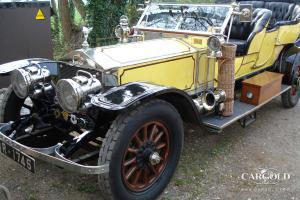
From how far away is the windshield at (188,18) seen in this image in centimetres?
387

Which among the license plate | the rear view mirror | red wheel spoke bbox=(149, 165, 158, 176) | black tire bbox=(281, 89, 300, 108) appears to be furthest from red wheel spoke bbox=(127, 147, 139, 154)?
black tire bbox=(281, 89, 300, 108)

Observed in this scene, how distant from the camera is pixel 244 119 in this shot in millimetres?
4027

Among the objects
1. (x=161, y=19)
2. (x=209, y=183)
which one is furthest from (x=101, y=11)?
(x=209, y=183)

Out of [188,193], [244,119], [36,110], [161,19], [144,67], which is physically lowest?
[188,193]

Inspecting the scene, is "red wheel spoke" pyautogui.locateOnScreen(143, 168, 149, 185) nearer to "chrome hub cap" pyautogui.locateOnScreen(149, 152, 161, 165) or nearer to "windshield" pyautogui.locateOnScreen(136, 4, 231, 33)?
"chrome hub cap" pyautogui.locateOnScreen(149, 152, 161, 165)

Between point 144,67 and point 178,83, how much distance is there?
19.7 inches

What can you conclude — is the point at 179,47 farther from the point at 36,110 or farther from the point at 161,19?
the point at 36,110

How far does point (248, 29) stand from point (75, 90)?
3123 mm

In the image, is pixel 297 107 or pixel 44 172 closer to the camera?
pixel 44 172

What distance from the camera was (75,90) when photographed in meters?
2.54

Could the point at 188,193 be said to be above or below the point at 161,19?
below

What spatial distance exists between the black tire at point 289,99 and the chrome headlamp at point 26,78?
3.58 meters

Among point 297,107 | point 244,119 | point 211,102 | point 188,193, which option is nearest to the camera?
point 188,193

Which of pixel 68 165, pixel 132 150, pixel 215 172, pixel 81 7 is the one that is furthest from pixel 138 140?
pixel 81 7
